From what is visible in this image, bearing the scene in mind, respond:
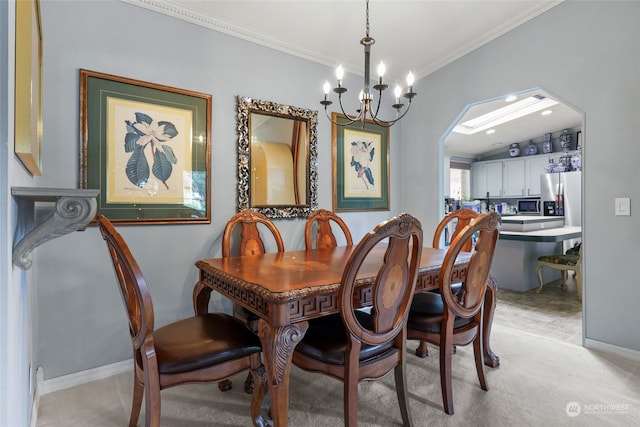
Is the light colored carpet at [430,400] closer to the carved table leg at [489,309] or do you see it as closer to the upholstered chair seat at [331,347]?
the carved table leg at [489,309]

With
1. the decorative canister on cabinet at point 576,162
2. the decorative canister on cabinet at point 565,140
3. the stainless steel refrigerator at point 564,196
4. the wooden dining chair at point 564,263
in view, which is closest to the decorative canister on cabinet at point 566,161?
the decorative canister on cabinet at point 576,162

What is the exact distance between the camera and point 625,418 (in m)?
1.69

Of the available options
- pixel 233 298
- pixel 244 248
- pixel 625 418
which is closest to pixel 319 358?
pixel 233 298

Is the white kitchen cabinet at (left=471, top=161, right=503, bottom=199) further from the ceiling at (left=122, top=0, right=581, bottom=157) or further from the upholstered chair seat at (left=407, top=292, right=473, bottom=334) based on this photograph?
the upholstered chair seat at (left=407, top=292, right=473, bottom=334)

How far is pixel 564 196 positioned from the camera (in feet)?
18.8

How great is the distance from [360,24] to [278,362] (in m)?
2.71

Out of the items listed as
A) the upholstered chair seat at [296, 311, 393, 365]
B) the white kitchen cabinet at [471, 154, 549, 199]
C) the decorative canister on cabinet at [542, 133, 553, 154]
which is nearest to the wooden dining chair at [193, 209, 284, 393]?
the upholstered chair seat at [296, 311, 393, 365]

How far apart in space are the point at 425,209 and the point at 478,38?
5.80ft

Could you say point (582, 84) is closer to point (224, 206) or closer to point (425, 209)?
point (425, 209)

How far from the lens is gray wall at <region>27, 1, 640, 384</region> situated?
6.53ft

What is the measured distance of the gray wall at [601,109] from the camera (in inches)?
92.0

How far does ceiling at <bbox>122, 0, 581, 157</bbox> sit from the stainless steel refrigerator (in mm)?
3352

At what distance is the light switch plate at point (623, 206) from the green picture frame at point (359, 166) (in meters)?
1.98

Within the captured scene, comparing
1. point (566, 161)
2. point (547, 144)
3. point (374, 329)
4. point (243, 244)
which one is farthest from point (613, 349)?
point (547, 144)
